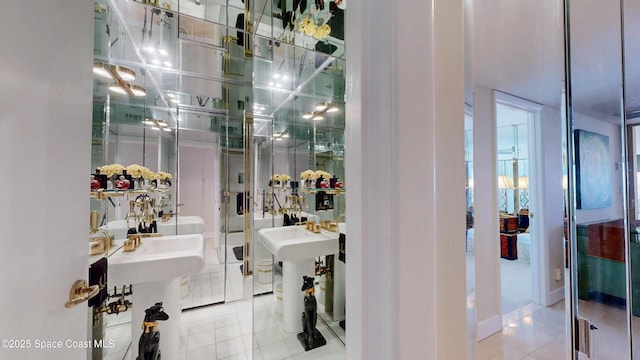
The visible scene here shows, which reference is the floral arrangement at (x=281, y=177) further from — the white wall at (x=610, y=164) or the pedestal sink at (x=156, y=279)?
the white wall at (x=610, y=164)

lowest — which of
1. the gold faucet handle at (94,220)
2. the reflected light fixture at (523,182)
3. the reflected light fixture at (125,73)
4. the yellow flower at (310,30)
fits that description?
the gold faucet handle at (94,220)

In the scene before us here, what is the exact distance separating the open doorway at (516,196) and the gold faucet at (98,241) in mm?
2432

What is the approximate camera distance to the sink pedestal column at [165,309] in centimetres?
162

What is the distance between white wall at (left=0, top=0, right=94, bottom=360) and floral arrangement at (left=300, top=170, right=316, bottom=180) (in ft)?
5.48

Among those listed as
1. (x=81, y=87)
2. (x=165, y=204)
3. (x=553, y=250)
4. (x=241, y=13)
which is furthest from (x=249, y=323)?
(x=241, y=13)

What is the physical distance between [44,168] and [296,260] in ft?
5.25

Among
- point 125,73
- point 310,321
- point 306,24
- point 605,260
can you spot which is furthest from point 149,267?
point 605,260

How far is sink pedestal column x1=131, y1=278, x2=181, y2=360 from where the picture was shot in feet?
5.31

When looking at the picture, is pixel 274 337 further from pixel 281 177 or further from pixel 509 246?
pixel 509 246

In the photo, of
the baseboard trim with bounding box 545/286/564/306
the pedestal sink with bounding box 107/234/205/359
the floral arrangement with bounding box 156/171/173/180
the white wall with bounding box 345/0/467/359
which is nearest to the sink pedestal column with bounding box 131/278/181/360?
the pedestal sink with bounding box 107/234/205/359

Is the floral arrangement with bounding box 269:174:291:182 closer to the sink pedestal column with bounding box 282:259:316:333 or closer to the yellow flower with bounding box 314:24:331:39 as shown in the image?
the sink pedestal column with bounding box 282:259:316:333

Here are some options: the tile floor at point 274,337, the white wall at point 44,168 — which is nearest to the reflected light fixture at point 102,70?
the white wall at point 44,168

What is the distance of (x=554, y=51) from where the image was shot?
0.96 m

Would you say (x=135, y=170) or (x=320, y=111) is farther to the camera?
(x=320, y=111)
